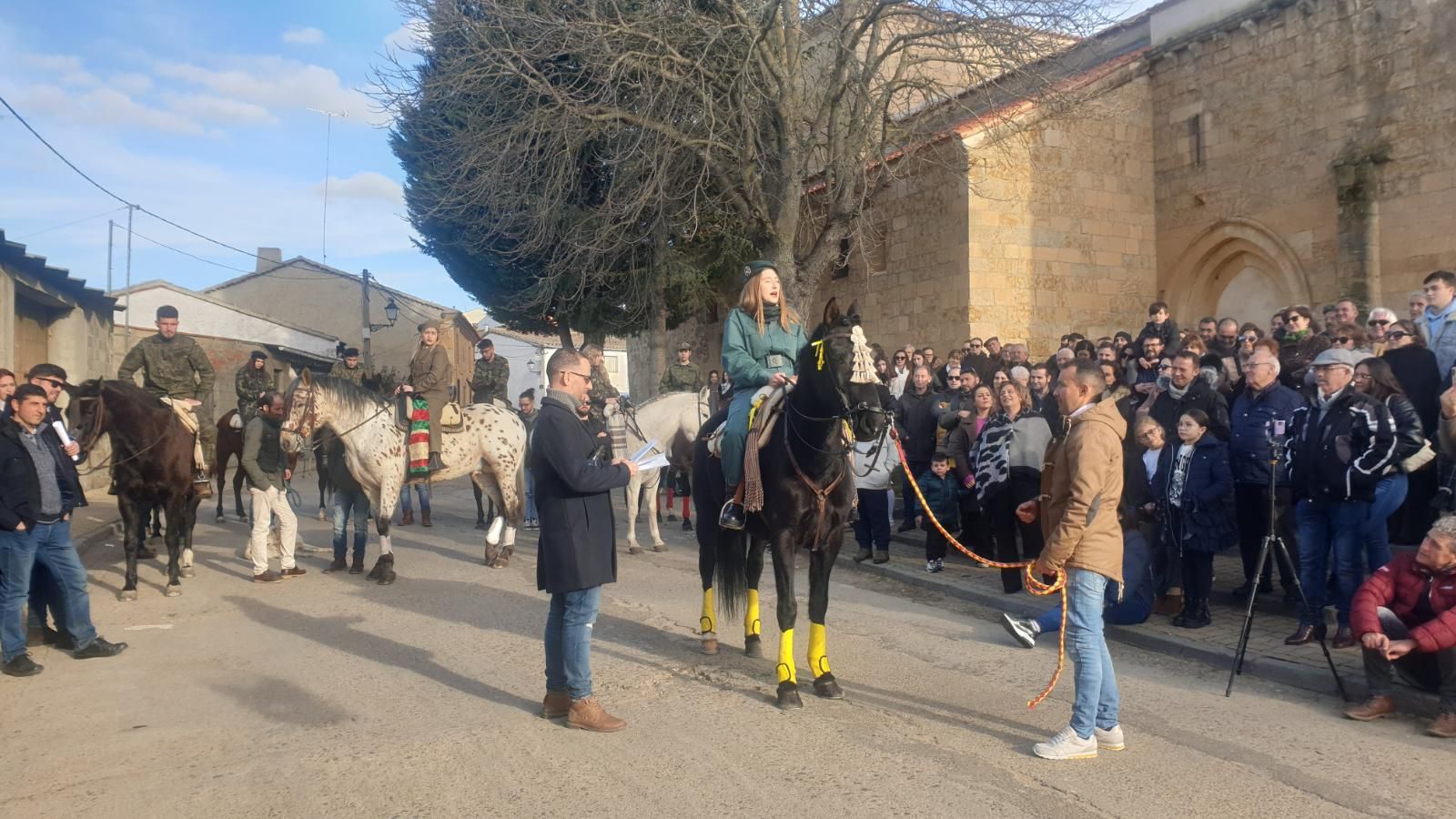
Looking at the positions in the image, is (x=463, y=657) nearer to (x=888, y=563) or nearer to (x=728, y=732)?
(x=728, y=732)

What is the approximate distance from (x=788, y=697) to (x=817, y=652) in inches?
15.8

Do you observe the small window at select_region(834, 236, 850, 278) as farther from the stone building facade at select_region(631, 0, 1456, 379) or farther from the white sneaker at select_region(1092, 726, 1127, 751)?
the white sneaker at select_region(1092, 726, 1127, 751)

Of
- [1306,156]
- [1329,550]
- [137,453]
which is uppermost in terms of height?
[1306,156]

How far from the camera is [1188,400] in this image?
7926 millimetres

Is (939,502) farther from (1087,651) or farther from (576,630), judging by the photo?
Result: (576,630)

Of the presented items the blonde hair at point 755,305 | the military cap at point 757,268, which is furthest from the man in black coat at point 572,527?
the military cap at point 757,268

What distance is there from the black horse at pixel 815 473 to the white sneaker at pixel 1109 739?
60.3 inches

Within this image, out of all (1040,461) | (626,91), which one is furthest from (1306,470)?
(626,91)

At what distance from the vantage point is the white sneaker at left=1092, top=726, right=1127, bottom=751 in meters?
4.93

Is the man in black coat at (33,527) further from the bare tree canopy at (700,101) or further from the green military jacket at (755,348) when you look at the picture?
the bare tree canopy at (700,101)

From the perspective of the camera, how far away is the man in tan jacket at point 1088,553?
15.8 ft

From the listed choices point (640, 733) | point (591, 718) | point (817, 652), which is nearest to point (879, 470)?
point (817, 652)

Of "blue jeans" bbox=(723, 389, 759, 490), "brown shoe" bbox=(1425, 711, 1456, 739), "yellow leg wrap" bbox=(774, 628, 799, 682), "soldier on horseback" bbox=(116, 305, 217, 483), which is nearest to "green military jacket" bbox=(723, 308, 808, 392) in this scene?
"blue jeans" bbox=(723, 389, 759, 490)

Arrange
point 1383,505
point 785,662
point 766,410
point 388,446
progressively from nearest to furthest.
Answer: point 785,662
point 766,410
point 1383,505
point 388,446
